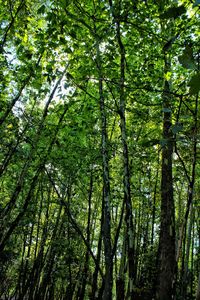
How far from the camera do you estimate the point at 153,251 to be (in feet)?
53.8

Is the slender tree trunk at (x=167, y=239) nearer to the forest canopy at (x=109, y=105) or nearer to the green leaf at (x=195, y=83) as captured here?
the forest canopy at (x=109, y=105)

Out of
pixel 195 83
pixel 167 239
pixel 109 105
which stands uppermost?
pixel 109 105

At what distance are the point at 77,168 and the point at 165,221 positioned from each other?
5.03m

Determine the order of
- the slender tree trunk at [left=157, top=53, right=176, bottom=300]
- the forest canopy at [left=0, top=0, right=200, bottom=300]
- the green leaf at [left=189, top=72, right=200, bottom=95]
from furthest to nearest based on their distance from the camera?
the slender tree trunk at [left=157, top=53, right=176, bottom=300]
the forest canopy at [left=0, top=0, right=200, bottom=300]
the green leaf at [left=189, top=72, right=200, bottom=95]

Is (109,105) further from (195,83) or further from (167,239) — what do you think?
(195,83)

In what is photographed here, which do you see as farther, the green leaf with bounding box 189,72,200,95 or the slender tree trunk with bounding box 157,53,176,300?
the slender tree trunk with bounding box 157,53,176,300

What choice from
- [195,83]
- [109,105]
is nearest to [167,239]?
[109,105]

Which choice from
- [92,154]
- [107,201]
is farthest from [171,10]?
[92,154]

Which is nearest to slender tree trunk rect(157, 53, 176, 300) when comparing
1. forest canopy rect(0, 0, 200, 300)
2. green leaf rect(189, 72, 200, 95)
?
forest canopy rect(0, 0, 200, 300)

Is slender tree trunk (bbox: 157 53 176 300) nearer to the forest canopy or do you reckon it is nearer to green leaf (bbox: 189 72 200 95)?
the forest canopy

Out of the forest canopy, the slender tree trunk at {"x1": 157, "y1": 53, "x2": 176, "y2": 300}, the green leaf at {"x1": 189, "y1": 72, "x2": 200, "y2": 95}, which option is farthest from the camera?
the slender tree trunk at {"x1": 157, "y1": 53, "x2": 176, "y2": 300}

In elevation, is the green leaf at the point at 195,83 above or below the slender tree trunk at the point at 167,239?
below

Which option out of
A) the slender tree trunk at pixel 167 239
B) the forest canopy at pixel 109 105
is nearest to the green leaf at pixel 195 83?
the forest canopy at pixel 109 105

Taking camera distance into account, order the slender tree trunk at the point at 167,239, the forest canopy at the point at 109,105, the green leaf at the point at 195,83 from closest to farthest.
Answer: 1. the green leaf at the point at 195,83
2. the forest canopy at the point at 109,105
3. the slender tree trunk at the point at 167,239
